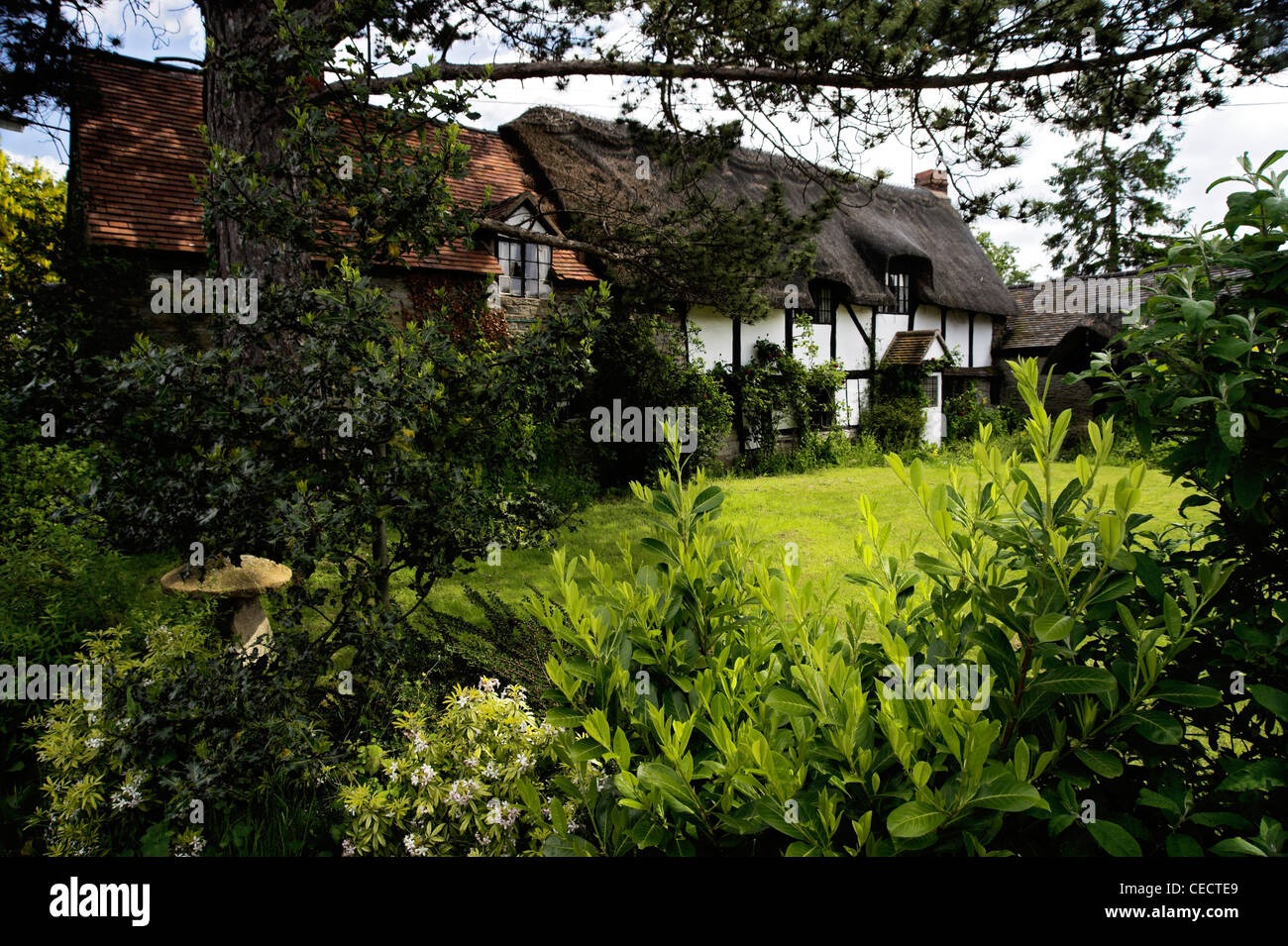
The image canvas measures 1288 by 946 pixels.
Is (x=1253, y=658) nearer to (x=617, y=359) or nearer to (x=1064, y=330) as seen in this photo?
(x=617, y=359)

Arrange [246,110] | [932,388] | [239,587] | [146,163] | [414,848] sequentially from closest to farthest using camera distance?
[414,848] → [239,587] → [246,110] → [146,163] → [932,388]

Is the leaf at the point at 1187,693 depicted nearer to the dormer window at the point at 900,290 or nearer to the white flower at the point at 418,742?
the white flower at the point at 418,742

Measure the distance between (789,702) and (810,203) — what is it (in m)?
15.2

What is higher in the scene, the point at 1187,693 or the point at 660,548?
the point at 660,548

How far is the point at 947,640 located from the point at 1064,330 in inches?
1054

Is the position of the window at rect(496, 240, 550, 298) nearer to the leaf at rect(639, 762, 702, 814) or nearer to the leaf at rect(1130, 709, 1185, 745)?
the leaf at rect(639, 762, 702, 814)

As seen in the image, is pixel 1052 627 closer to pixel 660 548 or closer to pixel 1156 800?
pixel 1156 800

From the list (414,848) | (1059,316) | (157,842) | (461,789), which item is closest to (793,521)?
(461,789)

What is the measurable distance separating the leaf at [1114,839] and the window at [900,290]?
68.4 ft

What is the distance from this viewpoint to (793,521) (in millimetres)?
10516

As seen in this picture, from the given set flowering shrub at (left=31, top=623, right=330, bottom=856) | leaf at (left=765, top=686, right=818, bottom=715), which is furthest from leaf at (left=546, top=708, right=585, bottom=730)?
flowering shrub at (left=31, top=623, right=330, bottom=856)

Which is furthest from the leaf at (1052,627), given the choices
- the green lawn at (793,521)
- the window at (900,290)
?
the window at (900,290)

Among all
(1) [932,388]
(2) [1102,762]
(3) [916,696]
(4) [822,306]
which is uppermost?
(4) [822,306]
